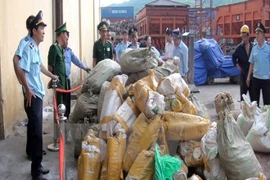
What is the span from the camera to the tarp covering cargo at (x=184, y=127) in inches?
150

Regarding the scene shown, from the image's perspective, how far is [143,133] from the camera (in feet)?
12.1

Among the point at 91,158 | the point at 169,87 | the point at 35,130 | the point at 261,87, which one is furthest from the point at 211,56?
the point at 91,158

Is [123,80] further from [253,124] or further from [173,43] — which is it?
[173,43]

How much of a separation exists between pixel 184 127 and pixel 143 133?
1.37ft

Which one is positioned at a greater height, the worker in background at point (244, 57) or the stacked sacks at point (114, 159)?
the worker in background at point (244, 57)

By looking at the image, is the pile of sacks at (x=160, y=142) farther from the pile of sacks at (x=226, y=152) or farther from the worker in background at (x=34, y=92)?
the worker in background at (x=34, y=92)

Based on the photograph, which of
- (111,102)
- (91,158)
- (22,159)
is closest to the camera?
(91,158)

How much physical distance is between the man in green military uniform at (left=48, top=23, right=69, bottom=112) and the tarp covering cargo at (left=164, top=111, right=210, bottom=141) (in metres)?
2.27

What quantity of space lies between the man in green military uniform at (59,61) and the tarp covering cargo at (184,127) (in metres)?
2.27

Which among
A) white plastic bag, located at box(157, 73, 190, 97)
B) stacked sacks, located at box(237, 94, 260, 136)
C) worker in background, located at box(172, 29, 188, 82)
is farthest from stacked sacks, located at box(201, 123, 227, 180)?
worker in background, located at box(172, 29, 188, 82)

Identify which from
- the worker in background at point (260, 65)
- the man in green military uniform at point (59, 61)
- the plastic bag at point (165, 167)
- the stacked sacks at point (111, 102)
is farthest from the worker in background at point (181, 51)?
the plastic bag at point (165, 167)

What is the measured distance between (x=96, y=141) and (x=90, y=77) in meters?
1.67

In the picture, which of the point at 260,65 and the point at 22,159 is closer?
the point at 22,159

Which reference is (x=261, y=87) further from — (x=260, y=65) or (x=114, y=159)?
(x=114, y=159)
